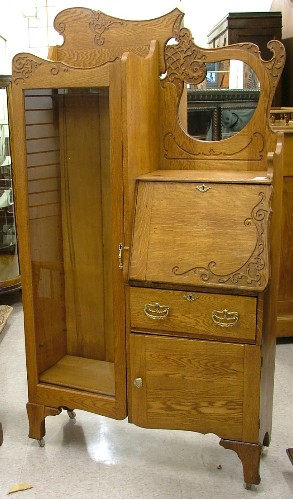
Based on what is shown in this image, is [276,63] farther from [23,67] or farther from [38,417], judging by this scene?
[38,417]

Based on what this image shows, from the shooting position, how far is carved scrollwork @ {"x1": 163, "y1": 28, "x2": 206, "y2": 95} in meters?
2.04

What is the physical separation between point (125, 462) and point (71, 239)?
0.87m

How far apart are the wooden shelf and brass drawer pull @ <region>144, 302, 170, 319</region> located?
0.38 meters

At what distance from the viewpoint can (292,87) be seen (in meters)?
3.99

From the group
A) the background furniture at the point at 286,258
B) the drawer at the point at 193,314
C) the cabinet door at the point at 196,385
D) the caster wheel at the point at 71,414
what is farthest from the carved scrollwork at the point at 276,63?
the caster wheel at the point at 71,414

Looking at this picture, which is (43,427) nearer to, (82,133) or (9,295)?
(82,133)

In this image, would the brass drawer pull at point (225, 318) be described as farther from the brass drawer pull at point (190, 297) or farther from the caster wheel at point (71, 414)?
the caster wheel at point (71, 414)

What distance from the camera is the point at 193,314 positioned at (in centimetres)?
187

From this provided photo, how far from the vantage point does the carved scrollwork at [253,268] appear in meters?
1.77

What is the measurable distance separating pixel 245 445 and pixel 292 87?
9.18 ft

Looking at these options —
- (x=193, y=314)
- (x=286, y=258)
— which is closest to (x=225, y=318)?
(x=193, y=314)

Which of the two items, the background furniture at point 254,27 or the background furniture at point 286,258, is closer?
the background furniture at point 286,258

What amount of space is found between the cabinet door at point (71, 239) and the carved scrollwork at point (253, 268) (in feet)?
1.07

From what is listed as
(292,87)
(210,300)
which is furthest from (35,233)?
(292,87)
